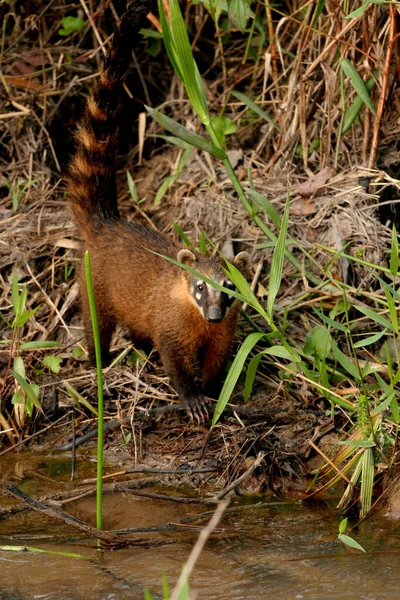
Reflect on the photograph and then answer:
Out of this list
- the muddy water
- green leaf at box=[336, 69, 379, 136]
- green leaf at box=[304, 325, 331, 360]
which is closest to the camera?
the muddy water

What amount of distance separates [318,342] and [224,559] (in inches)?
59.9

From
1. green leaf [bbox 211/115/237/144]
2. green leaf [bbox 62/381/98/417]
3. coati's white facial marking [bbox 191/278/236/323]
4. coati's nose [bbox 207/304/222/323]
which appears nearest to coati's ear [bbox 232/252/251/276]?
coati's white facial marking [bbox 191/278/236/323]

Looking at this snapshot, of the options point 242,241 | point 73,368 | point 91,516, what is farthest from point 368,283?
point 91,516

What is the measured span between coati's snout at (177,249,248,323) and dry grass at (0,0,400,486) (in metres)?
0.63

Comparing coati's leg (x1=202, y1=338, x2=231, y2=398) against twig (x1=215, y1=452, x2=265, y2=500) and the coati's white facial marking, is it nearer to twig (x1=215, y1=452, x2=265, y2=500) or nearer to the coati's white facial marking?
the coati's white facial marking

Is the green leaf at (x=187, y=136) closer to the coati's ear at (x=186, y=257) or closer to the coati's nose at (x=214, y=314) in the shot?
the coati's ear at (x=186, y=257)

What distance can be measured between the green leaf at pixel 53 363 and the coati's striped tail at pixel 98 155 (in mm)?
909

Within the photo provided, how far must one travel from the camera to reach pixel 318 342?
5.23m

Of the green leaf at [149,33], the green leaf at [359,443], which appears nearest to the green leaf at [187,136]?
the green leaf at [359,443]

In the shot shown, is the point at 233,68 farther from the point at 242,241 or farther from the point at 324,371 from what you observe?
the point at 324,371

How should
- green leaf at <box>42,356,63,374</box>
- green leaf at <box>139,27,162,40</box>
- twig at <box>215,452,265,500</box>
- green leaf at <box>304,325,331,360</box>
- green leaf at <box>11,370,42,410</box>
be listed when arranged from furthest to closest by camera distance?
green leaf at <box>139,27,162,40</box> < green leaf at <box>42,356,63,374</box> < green leaf at <box>304,325,331,360</box> < green leaf at <box>11,370,42,410</box> < twig at <box>215,452,265,500</box>

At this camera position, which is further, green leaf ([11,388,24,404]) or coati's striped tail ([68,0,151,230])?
coati's striped tail ([68,0,151,230])

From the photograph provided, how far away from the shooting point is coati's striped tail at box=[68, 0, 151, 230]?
6.11 metres

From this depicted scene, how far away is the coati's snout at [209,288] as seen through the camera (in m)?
5.38
